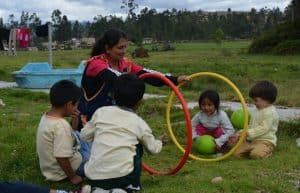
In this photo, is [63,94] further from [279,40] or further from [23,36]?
[279,40]

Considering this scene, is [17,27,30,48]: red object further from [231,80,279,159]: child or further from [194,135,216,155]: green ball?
[231,80,279,159]: child

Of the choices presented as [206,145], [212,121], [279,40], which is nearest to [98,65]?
[206,145]

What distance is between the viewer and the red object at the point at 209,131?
7.40m

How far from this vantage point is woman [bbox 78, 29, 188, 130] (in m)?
5.68

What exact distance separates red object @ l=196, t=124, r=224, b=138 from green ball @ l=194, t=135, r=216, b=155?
0.81 feet

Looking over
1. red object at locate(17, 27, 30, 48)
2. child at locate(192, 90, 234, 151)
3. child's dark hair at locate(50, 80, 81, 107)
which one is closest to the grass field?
child at locate(192, 90, 234, 151)

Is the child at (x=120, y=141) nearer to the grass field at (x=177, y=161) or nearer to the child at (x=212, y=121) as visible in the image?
the grass field at (x=177, y=161)

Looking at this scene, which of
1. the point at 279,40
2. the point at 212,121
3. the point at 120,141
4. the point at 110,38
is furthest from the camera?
the point at 279,40

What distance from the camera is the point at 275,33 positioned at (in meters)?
31.0

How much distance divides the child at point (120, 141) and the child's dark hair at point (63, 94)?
2.37ft

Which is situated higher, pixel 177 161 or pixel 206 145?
pixel 206 145

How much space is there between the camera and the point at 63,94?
5.52m

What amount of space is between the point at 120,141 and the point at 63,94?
3.60ft

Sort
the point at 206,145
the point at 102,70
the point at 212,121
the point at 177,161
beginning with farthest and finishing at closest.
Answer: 1. the point at 212,121
2. the point at 206,145
3. the point at 177,161
4. the point at 102,70
